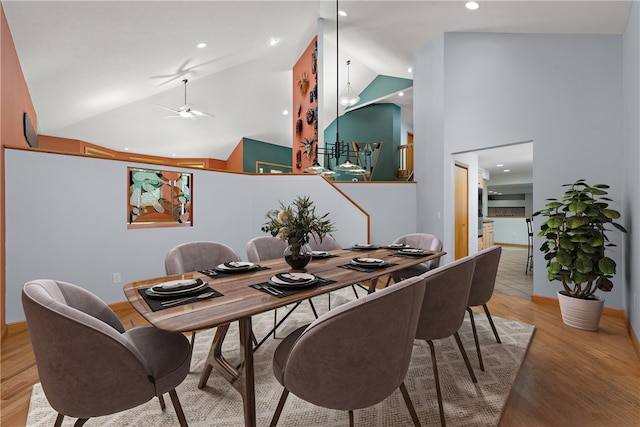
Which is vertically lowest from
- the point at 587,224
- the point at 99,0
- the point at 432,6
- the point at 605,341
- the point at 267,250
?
the point at 605,341

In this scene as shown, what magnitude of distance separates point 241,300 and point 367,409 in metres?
0.98

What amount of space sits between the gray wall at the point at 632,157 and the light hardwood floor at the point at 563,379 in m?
0.38

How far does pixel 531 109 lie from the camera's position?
3.79 metres

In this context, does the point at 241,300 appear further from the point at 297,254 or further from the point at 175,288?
the point at 297,254

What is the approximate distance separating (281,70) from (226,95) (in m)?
1.55

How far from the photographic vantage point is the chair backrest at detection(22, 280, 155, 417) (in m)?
1.06

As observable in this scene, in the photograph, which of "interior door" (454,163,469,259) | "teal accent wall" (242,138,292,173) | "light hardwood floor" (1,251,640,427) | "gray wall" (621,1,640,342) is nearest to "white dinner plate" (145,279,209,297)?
"light hardwood floor" (1,251,640,427)

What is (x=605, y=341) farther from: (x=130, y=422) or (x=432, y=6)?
(x=432, y=6)

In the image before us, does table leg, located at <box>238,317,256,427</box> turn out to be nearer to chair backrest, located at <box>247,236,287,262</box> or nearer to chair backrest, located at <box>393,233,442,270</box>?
chair backrest, located at <box>247,236,287,262</box>

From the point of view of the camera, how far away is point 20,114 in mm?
3609

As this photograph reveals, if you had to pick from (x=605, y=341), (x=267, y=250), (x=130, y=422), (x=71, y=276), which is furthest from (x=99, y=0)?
(x=605, y=341)

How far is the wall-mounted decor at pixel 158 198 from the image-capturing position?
3.49 m

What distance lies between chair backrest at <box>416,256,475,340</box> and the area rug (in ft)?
1.43

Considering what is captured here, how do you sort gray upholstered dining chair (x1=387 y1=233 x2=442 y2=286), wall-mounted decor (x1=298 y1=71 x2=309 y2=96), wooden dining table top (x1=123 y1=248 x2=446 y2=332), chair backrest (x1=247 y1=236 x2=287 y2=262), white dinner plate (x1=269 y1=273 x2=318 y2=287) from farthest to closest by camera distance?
1. wall-mounted decor (x1=298 y1=71 x2=309 y2=96)
2. gray upholstered dining chair (x1=387 y1=233 x2=442 y2=286)
3. chair backrest (x1=247 y1=236 x2=287 y2=262)
4. white dinner plate (x1=269 y1=273 x2=318 y2=287)
5. wooden dining table top (x1=123 y1=248 x2=446 y2=332)
